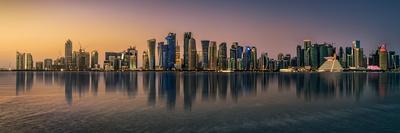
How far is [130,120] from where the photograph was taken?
26.8 m

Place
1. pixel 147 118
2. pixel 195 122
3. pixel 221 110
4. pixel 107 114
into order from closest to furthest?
pixel 195 122 < pixel 147 118 < pixel 107 114 < pixel 221 110

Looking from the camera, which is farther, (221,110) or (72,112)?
(221,110)

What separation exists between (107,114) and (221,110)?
10807 mm

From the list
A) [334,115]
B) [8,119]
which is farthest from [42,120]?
[334,115]

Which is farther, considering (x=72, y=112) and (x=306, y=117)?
(x=72, y=112)

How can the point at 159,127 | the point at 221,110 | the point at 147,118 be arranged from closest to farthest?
1. the point at 159,127
2. the point at 147,118
3. the point at 221,110

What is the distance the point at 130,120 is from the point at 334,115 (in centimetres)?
1802

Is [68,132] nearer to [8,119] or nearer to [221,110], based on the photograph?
[8,119]

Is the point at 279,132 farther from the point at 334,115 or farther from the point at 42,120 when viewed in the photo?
the point at 42,120

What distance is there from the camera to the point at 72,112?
3144 centimetres

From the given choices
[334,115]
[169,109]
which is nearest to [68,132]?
[169,109]

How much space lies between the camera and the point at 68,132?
2223 cm

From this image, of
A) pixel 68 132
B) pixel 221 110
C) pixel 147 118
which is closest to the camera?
pixel 68 132

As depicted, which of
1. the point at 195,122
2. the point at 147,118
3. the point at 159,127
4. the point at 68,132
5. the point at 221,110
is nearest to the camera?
the point at 68,132
